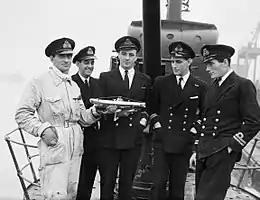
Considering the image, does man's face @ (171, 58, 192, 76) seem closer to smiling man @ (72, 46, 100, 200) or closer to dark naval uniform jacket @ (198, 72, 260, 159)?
dark naval uniform jacket @ (198, 72, 260, 159)

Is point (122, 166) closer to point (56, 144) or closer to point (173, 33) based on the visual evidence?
point (56, 144)

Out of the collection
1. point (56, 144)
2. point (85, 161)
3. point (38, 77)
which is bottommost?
point (85, 161)

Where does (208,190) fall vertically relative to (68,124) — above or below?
below

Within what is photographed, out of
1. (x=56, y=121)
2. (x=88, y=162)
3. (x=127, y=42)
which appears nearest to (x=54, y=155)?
(x=56, y=121)

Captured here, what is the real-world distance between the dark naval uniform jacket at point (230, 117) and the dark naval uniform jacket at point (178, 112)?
15.7 inches

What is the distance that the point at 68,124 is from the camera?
337 cm

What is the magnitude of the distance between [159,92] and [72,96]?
98cm

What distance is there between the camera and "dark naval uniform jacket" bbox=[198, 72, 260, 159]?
10.6ft

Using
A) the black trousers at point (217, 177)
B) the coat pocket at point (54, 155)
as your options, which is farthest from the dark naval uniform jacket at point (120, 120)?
the black trousers at point (217, 177)

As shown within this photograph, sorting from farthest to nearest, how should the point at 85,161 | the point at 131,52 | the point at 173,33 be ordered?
the point at 173,33, the point at 85,161, the point at 131,52

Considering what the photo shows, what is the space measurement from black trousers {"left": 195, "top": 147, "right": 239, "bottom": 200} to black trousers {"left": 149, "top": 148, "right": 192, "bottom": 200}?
1.72 feet

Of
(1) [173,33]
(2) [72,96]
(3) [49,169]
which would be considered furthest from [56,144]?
(1) [173,33]

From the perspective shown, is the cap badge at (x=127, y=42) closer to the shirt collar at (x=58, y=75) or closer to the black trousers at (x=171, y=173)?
the shirt collar at (x=58, y=75)

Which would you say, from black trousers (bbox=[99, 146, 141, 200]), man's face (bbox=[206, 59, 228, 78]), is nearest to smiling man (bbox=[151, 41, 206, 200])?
black trousers (bbox=[99, 146, 141, 200])
